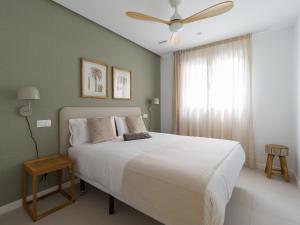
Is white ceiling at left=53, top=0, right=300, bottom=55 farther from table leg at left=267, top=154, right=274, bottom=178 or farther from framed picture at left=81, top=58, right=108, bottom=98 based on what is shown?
table leg at left=267, top=154, right=274, bottom=178

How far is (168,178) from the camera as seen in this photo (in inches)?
51.8

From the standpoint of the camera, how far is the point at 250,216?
1.76 m

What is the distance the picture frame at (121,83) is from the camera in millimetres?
3227

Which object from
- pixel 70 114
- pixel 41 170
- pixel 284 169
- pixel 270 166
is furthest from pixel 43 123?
pixel 284 169

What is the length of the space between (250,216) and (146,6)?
10.3 feet

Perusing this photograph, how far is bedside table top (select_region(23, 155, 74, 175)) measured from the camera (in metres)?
1.74

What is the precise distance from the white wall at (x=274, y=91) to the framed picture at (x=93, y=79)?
123 inches

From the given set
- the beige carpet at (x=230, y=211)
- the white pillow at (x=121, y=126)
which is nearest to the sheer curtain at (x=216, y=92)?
the beige carpet at (x=230, y=211)

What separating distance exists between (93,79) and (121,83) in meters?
0.72

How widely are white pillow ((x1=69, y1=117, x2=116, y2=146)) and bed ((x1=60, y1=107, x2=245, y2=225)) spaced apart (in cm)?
19

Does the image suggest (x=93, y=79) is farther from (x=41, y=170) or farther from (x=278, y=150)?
(x=278, y=150)

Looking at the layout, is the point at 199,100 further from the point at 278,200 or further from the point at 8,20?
the point at 8,20

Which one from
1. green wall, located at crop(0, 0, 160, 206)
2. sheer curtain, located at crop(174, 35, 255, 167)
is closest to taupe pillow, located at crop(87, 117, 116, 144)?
green wall, located at crop(0, 0, 160, 206)

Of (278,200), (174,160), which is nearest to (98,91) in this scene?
(174,160)
